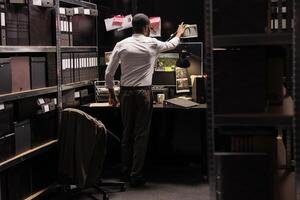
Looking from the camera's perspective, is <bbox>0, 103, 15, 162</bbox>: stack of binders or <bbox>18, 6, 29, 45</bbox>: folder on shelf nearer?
<bbox>0, 103, 15, 162</bbox>: stack of binders

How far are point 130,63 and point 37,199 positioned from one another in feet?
4.62

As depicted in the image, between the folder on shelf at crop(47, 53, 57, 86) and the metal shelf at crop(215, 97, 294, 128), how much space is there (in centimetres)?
245

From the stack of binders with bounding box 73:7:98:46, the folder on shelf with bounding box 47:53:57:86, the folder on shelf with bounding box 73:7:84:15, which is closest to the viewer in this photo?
the folder on shelf with bounding box 47:53:57:86

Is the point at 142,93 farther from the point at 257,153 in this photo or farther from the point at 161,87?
the point at 257,153

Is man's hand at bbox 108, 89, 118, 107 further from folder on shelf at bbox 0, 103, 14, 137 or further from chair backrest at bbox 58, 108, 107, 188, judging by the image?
folder on shelf at bbox 0, 103, 14, 137

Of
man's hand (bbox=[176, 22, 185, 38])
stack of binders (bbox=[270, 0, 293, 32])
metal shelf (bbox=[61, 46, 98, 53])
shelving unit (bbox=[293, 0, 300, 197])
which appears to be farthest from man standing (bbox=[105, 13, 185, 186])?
shelving unit (bbox=[293, 0, 300, 197])

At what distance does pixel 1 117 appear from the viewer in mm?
3256

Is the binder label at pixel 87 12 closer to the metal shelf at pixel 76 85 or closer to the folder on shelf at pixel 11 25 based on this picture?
the metal shelf at pixel 76 85

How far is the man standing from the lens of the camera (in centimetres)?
422

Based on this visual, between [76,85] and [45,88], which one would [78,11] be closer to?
[76,85]

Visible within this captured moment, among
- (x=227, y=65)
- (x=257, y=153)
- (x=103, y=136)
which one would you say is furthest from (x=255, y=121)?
(x=103, y=136)

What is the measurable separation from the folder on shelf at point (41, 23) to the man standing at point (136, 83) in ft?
2.06

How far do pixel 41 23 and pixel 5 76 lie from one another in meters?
0.74

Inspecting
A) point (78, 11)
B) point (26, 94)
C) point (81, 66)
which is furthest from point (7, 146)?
point (78, 11)
